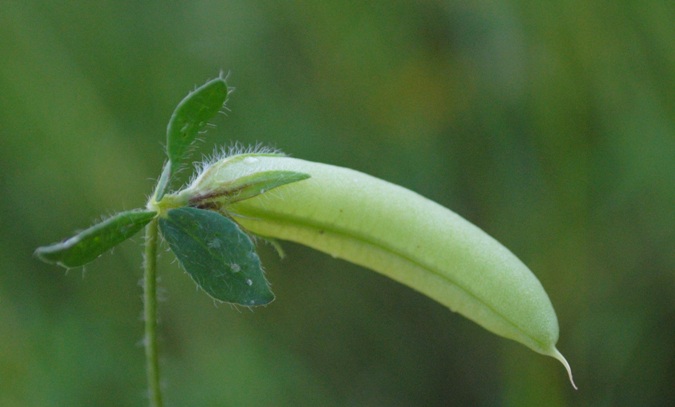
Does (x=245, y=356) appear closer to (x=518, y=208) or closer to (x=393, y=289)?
(x=393, y=289)

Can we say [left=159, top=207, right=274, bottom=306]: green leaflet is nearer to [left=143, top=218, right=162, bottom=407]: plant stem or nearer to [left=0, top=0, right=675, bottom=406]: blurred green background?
[left=143, top=218, right=162, bottom=407]: plant stem

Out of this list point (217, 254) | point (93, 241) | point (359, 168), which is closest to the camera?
point (93, 241)

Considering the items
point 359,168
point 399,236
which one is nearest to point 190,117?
point 399,236

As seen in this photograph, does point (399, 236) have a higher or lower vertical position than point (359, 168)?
higher

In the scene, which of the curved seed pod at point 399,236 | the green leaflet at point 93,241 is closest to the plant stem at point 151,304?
the green leaflet at point 93,241

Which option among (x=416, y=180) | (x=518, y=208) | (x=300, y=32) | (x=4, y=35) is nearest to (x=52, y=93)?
(x=4, y=35)

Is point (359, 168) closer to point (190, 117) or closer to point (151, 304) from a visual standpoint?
point (190, 117)

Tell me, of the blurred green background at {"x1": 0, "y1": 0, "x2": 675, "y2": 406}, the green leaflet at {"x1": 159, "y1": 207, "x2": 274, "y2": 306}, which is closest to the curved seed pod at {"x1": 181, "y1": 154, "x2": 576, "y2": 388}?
the green leaflet at {"x1": 159, "y1": 207, "x2": 274, "y2": 306}
